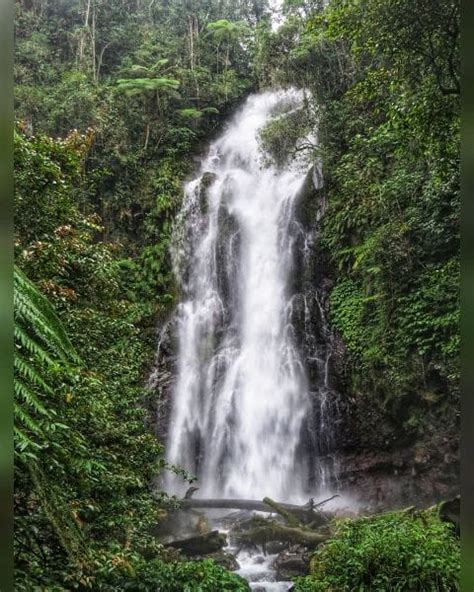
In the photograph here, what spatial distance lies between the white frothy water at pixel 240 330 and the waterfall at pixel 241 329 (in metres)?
0.01

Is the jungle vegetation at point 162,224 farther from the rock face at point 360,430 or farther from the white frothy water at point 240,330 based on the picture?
the white frothy water at point 240,330

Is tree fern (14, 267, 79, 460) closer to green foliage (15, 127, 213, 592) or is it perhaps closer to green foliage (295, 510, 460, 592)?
green foliage (15, 127, 213, 592)

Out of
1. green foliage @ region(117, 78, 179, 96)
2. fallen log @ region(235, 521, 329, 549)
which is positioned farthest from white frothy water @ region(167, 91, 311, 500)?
green foliage @ region(117, 78, 179, 96)

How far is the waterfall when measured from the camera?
4.72m

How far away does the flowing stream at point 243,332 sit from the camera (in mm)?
4699

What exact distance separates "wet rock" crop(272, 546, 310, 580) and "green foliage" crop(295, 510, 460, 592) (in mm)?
405

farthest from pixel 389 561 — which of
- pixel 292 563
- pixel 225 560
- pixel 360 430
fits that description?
pixel 360 430

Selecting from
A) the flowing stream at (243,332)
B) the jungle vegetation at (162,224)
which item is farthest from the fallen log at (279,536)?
the flowing stream at (243,332)

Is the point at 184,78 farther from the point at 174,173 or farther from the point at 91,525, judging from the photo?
the point at 91,525

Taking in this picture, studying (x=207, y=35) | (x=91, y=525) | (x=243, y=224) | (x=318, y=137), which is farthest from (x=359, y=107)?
(x=91, y=525)

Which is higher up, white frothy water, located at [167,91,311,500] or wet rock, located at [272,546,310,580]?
white frothy water, located at [167,91,311,500]

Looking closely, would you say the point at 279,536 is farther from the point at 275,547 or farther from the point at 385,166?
the point at 385,166

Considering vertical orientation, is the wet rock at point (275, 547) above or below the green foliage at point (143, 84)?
below

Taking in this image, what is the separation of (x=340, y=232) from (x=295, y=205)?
29.2 inches
